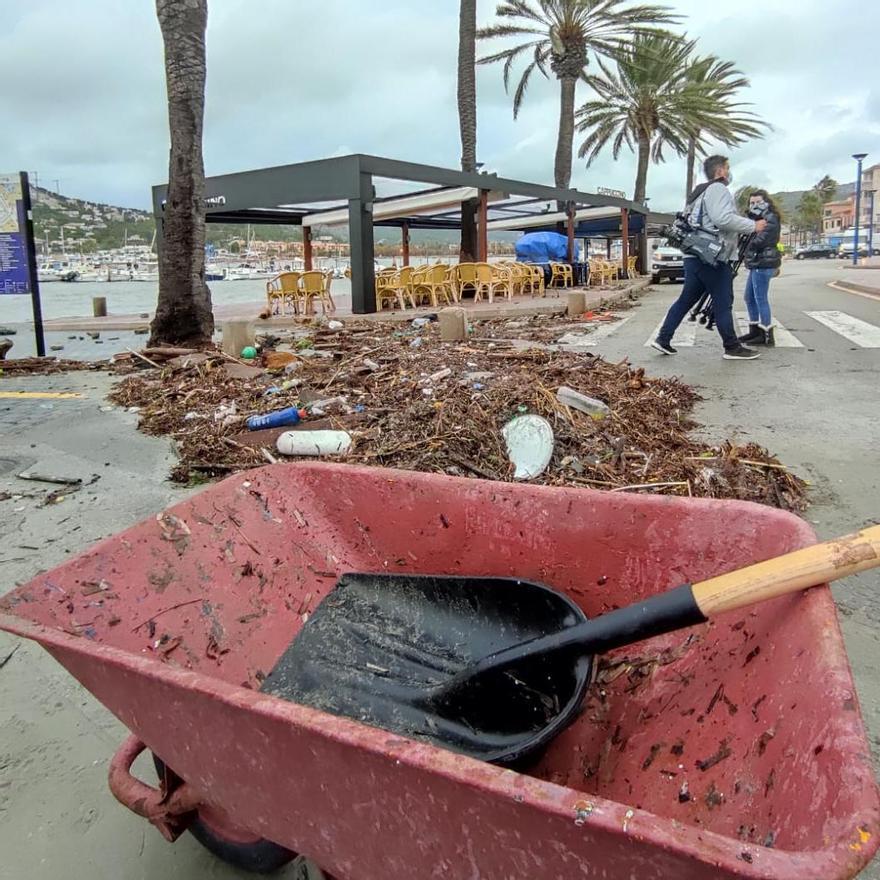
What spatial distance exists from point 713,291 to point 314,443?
4.89 metres

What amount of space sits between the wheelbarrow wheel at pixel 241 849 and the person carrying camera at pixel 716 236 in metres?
6.80

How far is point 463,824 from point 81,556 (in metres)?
1.28

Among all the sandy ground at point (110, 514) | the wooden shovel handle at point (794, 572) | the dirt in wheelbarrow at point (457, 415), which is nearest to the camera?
the wooden shovel handle at point (794, 572)

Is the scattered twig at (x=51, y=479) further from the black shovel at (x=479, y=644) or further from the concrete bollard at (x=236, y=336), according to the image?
the concrete bollard at (x=236, y=336)

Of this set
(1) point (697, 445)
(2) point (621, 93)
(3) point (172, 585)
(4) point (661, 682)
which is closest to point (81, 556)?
(3) point (172, 585)

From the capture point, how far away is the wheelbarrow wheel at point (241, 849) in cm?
160

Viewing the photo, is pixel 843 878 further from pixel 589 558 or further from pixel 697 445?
pixel 697 445

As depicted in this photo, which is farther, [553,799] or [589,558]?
[589,558]

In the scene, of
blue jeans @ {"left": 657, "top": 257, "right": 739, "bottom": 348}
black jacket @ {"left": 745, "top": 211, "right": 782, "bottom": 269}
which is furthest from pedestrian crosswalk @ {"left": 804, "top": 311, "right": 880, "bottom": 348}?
blue jeans @ {"left": 657, "top": 257, "right": 739, "bottom": 348}

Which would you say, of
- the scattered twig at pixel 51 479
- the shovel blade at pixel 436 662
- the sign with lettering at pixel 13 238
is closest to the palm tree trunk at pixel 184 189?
the sign with lettering at pixel 13 238

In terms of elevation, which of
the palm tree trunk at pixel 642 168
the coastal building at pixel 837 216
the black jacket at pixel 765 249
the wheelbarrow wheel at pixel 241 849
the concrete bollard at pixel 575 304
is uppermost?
the coastal building at pixel 837 216

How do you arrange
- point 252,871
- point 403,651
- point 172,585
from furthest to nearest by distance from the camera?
1. point 403,651
2. point 172,585
3. point 252,871

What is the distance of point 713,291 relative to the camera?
7215mm

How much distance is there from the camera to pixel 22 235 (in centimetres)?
910
